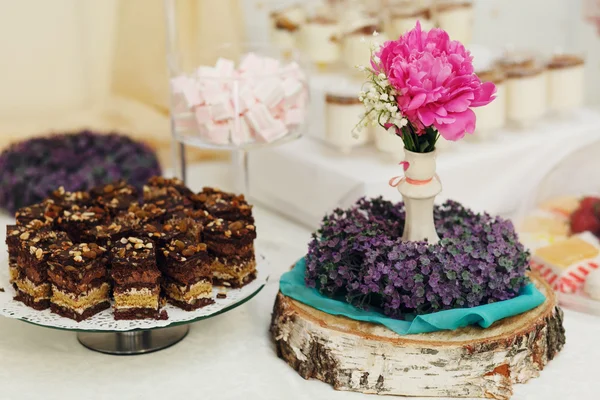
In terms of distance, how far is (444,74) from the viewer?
1.34m

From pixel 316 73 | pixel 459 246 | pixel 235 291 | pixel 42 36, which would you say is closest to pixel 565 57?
pixel 316 73

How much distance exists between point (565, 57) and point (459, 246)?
1.10 m

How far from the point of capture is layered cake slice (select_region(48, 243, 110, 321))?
4.74 ft

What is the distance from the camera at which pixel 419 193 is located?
1465 millimetres

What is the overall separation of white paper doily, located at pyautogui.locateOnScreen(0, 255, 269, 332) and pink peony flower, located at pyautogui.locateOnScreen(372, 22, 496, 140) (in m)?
0.44

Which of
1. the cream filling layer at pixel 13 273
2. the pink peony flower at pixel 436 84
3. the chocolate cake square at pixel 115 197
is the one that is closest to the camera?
the pink peony flower at pixel 436 84

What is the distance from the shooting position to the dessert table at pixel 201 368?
57.7 inches

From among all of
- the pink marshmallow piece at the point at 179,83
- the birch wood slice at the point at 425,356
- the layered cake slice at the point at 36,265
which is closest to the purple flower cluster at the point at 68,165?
the pink marshmallow piece at the point at 179,83

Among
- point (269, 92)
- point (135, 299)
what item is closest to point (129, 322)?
point (135, 299)

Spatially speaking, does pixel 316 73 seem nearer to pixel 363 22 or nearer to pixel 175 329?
pixel 363 22

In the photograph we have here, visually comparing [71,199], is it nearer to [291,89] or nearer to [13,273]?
[13,273]

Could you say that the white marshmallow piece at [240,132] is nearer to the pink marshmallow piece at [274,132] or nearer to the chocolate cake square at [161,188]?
the pink marshmallow piece at [274,132]

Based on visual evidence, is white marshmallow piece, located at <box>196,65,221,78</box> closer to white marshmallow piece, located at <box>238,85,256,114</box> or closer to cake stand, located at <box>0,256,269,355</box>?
white marshmallow piece, located at <box>238,85,256,114</box>

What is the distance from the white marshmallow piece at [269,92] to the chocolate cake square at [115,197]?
0.31 m
